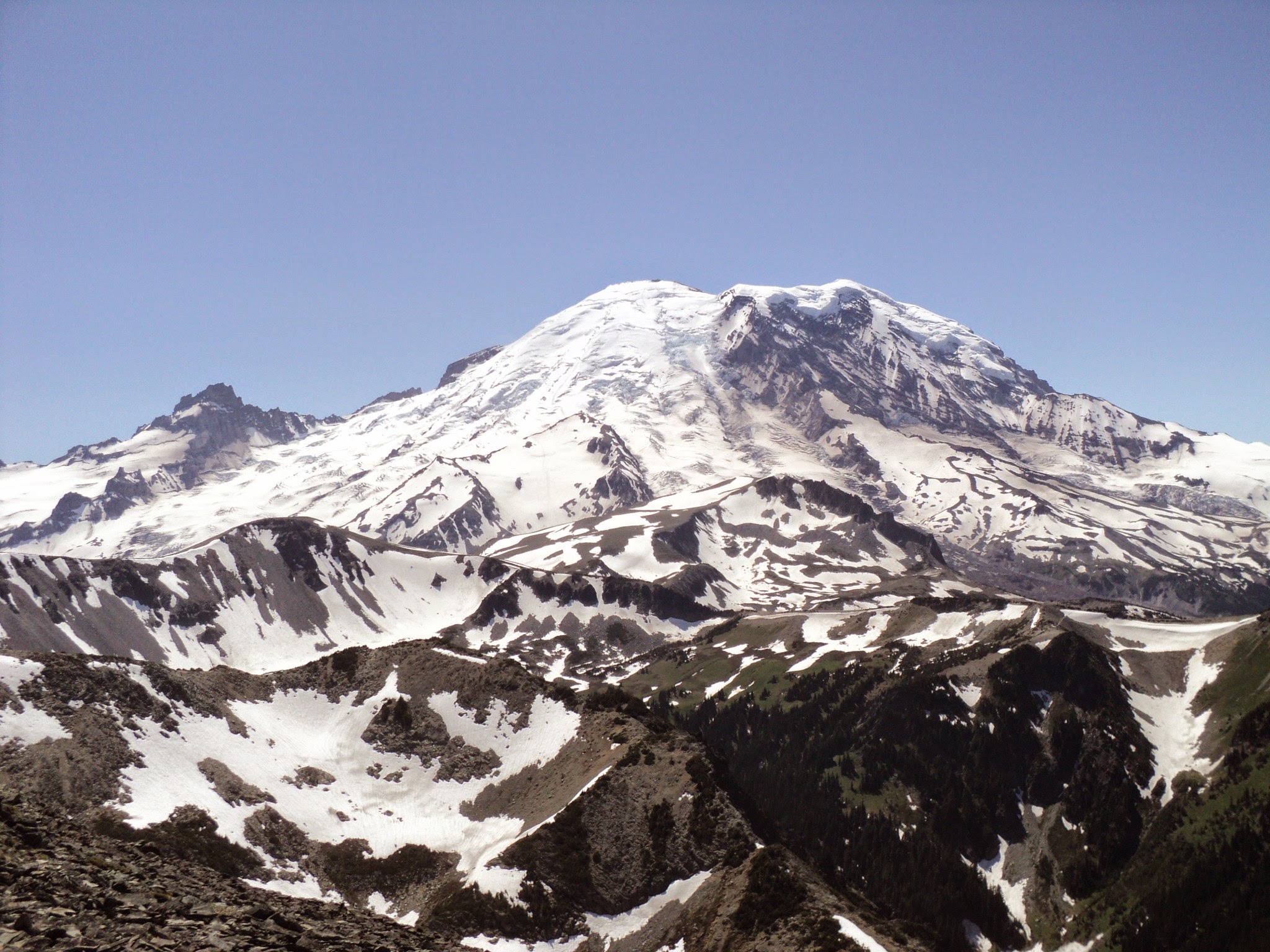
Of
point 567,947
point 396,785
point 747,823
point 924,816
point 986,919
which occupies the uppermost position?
point 396,785

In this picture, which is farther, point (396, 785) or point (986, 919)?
point (986, 919)

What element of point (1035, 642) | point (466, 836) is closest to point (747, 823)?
point (466, 836)

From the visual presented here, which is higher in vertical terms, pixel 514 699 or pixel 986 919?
pixel 514 699

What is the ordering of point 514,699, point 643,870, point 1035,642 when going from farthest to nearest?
point 1035,642 < point 514,699 < point 643,870

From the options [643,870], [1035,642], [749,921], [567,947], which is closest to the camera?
[749,921]

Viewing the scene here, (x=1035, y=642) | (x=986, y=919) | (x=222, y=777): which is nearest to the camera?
(x=222, y=777)

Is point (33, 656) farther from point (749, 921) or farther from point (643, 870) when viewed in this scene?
point (749, 921)

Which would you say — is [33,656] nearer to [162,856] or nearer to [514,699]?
[514,699]

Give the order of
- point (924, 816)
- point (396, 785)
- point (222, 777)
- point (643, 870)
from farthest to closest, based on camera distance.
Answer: point (924, 816) < point (396, 785) < point (222, 777) < point (643, 870)

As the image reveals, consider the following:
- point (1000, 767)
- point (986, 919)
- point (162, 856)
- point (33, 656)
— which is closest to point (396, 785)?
point (33, 656)
